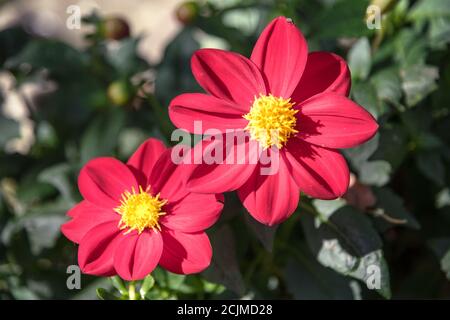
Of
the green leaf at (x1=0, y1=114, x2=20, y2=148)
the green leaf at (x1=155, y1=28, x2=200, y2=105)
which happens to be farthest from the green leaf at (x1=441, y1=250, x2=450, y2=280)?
the green leaf at (x1=0, y1=114, x2=20, y2=148)

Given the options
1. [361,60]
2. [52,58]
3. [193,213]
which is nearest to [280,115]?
[193,213]

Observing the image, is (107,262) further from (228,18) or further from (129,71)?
(228,18)

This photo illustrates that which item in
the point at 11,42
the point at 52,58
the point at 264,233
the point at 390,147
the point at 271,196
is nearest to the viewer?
the point at 271,196

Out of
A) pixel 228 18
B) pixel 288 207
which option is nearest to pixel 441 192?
pixel 288 207

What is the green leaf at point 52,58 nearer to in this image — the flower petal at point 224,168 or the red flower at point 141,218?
the red flower at point 141,218

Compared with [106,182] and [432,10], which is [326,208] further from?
[432,10]
